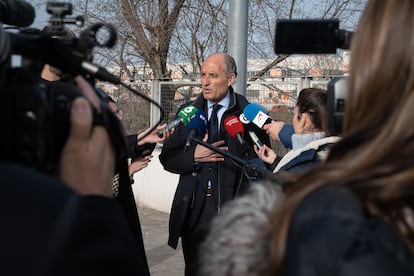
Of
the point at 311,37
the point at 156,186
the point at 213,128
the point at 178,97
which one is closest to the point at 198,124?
the point at 213,128

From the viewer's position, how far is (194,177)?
4.65 m

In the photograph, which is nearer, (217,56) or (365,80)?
(365,80)

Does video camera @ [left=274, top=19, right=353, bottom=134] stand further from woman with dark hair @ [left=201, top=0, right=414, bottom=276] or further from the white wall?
the white wall

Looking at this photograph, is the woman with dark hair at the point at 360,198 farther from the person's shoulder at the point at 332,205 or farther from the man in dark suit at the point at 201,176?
the man in dark suit at the point at 201,176

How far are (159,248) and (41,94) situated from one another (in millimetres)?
6134

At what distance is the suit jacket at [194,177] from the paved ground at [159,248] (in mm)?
1856

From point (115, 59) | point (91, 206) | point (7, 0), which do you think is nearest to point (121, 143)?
point (91, 206)

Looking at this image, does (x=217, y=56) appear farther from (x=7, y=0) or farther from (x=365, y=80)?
(x=365, y=80)

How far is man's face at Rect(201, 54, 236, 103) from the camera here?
4809 millimetres

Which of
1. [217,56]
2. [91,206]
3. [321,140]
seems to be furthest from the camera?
[217,56]

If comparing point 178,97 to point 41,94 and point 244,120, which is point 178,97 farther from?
point 41,94

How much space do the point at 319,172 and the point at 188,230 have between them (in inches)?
134

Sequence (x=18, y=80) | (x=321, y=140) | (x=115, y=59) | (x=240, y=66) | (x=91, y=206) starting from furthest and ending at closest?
(x=115, y=59) → (x=240, y=66) → (x=321, y=140) → (x=18, y=80) → (x=91, y=206)

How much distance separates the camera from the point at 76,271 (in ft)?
3.88
